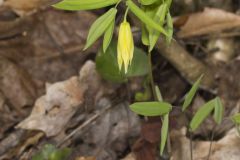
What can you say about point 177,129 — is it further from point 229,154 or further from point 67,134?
point 67,134

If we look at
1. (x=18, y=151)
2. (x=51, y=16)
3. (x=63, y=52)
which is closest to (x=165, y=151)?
(x=18, y=151)

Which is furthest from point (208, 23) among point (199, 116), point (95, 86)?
point (199, 116)

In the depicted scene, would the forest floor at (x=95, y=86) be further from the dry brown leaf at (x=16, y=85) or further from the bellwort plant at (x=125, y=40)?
the bellwort plant at (x=125, y=40)

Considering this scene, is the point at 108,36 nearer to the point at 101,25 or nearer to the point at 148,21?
the point at 101,25

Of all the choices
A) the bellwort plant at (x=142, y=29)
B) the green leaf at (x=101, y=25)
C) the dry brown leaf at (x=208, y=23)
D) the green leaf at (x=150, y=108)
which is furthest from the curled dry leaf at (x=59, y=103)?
the green leaf at (x=101, y=25)

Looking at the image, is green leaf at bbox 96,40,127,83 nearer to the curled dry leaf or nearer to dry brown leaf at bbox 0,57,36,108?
the curled dry leaf

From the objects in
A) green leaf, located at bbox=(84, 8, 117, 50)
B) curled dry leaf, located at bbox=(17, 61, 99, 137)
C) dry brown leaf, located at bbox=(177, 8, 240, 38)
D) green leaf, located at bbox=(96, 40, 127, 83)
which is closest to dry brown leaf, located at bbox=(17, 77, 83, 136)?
curled dry leaf, located at bbox=(17, 61, 99, 137)
